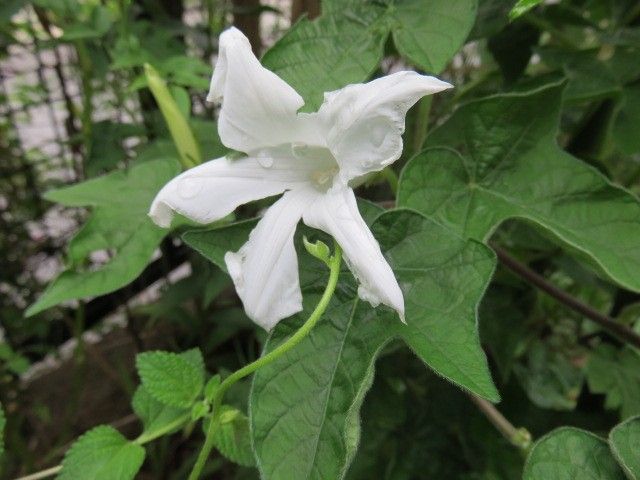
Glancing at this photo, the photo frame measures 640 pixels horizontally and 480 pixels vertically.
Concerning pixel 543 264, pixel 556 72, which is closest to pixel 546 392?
pixel 543 264

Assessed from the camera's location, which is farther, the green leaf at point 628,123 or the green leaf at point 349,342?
the green leaf at point 628,123

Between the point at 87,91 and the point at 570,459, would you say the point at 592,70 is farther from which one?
the point at 87,91

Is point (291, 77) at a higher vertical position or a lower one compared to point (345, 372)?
higher

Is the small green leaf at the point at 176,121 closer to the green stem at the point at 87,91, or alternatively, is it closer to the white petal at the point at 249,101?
the white petal at the point at 249,101

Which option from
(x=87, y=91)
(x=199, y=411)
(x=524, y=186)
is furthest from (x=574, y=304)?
(x=87, y=91)

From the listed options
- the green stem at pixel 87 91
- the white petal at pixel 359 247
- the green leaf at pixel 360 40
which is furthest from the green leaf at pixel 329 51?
the green stem at pixel 87 91

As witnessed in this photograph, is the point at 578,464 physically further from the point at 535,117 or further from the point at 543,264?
the point at 543,264
